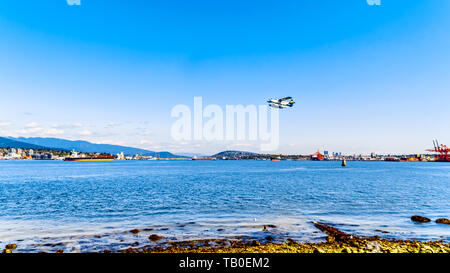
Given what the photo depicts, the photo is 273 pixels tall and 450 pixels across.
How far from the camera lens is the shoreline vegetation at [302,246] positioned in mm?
14465

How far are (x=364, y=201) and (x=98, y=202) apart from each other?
35941 millimetres

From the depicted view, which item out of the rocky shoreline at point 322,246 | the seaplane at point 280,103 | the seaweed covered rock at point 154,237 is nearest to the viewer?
the rocky shoreline at point 322,246

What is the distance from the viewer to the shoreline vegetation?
47.5 ft

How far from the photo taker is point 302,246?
15.7 meters

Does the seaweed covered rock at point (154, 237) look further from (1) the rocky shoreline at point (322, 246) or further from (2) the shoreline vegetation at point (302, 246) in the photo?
(1) the rocky shoreline at point (322, 246)

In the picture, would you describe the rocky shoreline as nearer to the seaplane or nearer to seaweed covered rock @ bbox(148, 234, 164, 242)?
seaweed covered rock @ bbox(148, 234, 164, 242)

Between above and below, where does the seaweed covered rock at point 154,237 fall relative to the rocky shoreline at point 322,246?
below

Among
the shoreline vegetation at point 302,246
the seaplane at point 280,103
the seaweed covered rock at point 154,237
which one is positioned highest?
the seaplane at point 280,103

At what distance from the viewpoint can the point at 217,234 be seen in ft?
65.2

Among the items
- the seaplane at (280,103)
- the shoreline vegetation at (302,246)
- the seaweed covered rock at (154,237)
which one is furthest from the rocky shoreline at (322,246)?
the seaplane at (280,103)

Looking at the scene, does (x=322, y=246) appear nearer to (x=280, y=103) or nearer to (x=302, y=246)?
(x=302, y=246)
